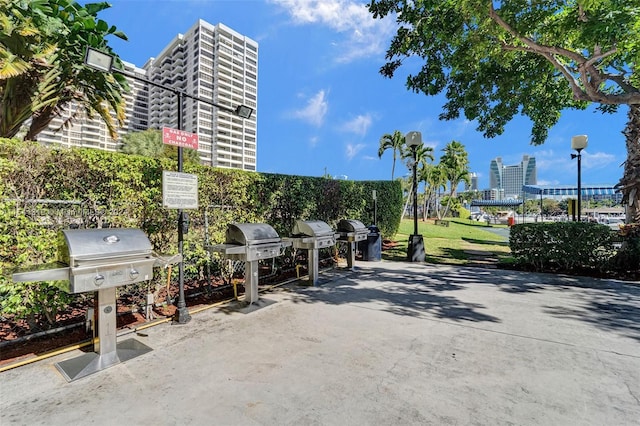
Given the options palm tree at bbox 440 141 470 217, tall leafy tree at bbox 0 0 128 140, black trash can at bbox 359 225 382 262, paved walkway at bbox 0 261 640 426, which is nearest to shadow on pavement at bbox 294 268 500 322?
paved walkway at bbox 0 261 640 426

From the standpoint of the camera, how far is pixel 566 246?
24.3 ft

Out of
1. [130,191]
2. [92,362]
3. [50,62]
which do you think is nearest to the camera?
[92,362]

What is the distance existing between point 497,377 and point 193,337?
336 cm

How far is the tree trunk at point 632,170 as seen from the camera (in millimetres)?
8070

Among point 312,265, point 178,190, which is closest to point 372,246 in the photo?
point 312,265

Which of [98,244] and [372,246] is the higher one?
[98,244]

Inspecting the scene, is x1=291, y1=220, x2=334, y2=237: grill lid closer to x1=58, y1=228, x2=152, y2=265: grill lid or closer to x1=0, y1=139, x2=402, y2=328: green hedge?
x1=0, y1=139, x2=402, y2=328: green hedge

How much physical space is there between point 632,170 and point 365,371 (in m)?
10.3

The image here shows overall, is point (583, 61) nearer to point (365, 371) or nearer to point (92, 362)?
point (365, 371)

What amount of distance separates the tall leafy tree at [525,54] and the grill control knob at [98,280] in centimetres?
658

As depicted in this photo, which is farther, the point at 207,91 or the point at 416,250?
the point at 207,91

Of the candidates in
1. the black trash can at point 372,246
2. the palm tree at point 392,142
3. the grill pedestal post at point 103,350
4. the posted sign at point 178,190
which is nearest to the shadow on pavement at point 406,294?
the black trash can at point 372,246

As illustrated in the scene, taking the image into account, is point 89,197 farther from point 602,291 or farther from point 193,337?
point 602,291

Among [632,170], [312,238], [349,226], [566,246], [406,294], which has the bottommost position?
[406,294]
